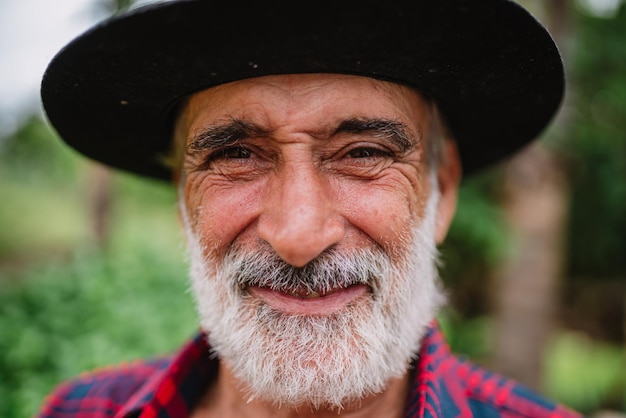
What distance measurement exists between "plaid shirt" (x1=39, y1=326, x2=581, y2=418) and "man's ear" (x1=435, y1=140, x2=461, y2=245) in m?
0.40

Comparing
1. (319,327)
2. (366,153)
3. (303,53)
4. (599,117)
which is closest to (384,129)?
(366,153)

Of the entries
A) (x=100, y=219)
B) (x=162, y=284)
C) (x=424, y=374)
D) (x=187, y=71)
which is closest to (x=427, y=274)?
(x=424, y=374)

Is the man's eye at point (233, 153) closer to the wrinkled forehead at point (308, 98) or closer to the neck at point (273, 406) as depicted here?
the wrinkled forehead at point (308, 98)

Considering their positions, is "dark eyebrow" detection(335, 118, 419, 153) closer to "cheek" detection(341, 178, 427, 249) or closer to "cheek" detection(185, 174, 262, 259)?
"cheek" detection(341, 178, 427, 249)

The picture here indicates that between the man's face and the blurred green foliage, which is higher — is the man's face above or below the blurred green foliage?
above

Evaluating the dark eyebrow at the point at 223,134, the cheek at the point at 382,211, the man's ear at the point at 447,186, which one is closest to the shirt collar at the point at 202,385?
the man's ear at the point at 447,186

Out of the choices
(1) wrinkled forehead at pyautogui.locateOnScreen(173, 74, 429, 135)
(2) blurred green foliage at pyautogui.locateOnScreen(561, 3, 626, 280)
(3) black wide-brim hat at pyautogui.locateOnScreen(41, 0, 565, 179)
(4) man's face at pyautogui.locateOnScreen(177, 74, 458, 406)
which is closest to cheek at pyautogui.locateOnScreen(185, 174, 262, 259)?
(4) man's face at pyautogui.locateOnScreen(177, 74, 458, 406)

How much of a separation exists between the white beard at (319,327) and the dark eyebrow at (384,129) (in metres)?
0.30

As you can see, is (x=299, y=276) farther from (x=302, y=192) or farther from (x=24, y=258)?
(x=24, y=258)

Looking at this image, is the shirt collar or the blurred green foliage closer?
the shirt collar

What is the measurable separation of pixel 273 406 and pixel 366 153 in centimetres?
97

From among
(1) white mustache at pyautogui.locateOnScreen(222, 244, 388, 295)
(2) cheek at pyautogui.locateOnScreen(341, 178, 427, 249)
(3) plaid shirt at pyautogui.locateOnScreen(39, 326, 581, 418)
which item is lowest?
(3) plaid shirt at pyautogui.locateOnScreen(39, 326, 581, 418)

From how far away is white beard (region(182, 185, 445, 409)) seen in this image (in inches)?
65.9

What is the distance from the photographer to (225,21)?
4.68ft
